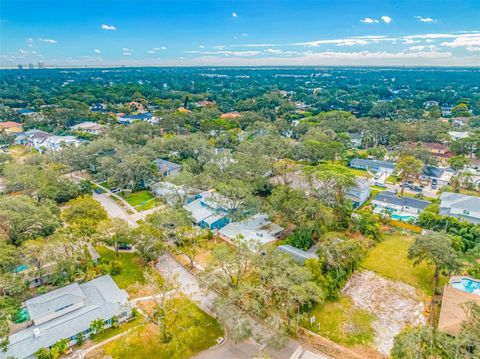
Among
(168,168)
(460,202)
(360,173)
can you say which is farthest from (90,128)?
(460,202)

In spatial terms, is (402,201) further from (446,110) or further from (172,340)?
(446,110)

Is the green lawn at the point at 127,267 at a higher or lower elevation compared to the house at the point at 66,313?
lower

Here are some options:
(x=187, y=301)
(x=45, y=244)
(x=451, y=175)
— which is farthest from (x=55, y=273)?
(x=451, y=175)

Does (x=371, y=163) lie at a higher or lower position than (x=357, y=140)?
lower

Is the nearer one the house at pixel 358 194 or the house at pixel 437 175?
the house at pixel 358 194

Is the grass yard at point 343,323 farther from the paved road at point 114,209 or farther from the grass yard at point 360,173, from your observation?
the grass yard at point 360,173

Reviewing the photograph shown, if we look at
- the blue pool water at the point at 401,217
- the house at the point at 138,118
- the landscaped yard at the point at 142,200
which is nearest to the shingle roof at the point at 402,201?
the blue pool water at the point at 401,217
